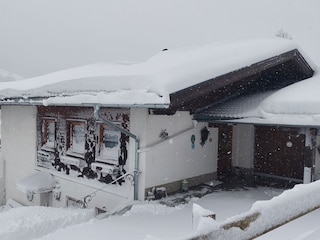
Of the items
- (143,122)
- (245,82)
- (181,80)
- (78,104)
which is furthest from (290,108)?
(78,104)

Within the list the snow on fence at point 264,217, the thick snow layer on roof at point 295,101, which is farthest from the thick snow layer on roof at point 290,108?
the snow on fence at point 264,217

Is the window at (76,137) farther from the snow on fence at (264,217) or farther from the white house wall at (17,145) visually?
the snow on fence at (264,217)

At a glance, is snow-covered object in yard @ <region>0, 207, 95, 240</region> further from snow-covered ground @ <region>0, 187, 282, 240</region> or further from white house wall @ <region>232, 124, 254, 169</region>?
white house wall @ <region>232, 124, 254, 169</region>

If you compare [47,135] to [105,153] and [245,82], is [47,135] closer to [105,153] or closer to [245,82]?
[105,153]

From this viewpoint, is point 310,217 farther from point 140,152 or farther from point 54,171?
point 54,171

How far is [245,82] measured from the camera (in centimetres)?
871

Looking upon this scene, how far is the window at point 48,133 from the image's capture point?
9.95m

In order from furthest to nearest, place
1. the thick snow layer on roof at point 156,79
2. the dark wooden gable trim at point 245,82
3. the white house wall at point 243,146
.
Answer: the white house wall at point 243,146, the dark wooden gable trim at point 245,82, the thick snow layer on roof at point 156,79

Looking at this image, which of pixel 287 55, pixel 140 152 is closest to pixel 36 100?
pixel 140 152

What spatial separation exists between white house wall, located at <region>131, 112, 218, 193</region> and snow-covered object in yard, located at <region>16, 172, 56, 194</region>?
3806mm

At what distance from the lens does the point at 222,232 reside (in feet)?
7.22

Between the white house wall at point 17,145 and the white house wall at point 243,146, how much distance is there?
635 centimetres

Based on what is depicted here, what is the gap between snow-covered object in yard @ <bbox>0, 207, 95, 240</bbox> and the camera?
623 cm

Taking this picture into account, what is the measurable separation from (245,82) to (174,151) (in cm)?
270
